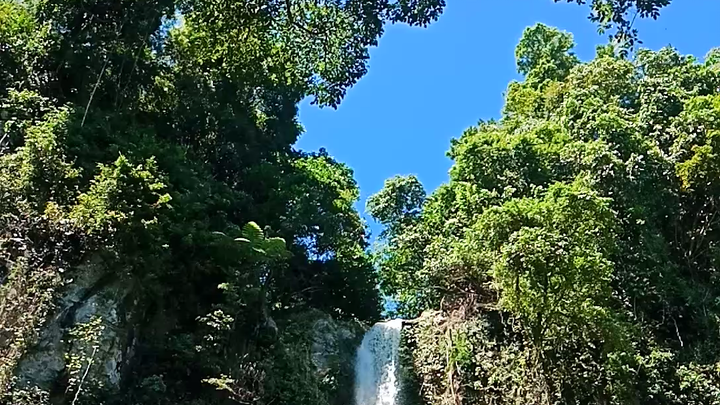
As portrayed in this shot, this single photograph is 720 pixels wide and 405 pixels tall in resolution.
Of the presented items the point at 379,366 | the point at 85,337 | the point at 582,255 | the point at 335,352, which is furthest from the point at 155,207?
the point at 582,255

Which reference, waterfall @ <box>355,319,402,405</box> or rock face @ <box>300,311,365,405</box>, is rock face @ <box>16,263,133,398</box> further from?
waterfall @ <box>355,319,402,405</box>

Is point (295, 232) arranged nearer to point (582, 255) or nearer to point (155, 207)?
point (155, 207)

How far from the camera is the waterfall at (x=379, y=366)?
46.0 ft

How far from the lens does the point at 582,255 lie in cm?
1161

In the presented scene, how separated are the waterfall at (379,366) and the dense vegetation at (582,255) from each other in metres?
0.74

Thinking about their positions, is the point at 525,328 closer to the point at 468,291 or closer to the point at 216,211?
the point at 468,291

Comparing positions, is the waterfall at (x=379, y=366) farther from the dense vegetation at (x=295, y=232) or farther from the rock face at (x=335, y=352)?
the dense vegetation at (x=295, y=232)

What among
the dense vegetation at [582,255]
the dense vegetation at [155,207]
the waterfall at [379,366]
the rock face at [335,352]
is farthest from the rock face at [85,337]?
the dense vegetation at [582,255]

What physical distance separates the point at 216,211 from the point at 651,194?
349 inches

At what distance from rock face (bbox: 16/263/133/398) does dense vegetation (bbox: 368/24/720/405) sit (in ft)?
19.9

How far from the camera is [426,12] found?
6.61 metres

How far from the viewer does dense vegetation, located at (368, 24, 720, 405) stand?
1168cm

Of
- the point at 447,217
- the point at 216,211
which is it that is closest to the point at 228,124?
the point at 216,211

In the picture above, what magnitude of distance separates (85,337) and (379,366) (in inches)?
273
